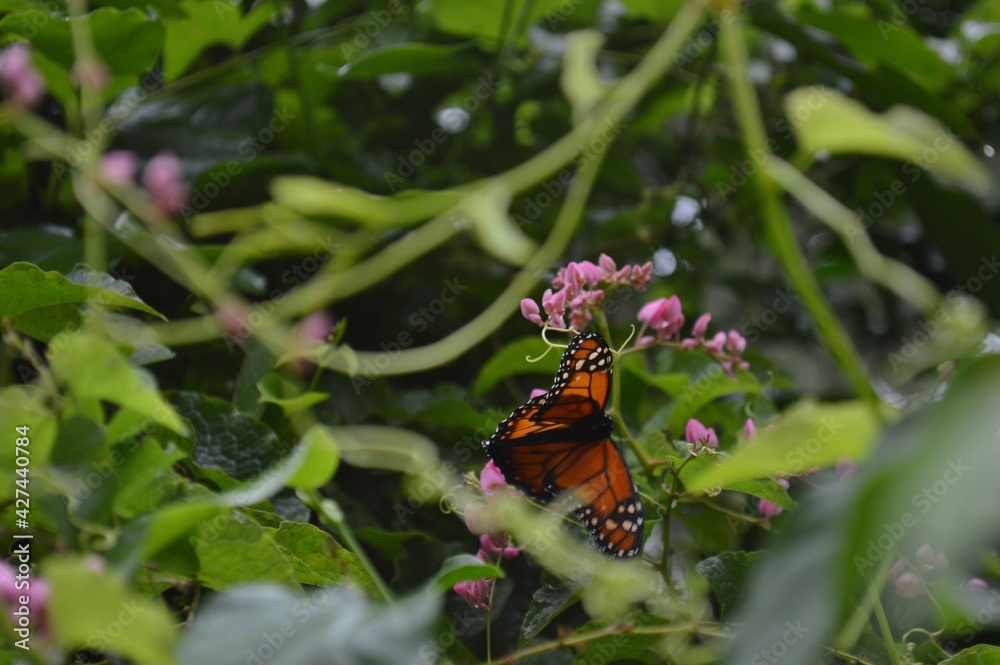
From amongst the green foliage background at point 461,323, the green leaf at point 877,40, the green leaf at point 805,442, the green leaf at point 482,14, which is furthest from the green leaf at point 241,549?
the green leaf at point 877,40

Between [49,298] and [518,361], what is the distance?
35cm

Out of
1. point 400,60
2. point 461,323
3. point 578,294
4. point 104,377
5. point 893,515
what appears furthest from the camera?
point 461,323

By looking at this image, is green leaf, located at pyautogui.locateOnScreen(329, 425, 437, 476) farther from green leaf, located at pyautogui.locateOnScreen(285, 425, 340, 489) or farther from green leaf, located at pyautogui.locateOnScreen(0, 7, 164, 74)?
green leaf, located at pyautogui.locateOnScreen(0, 7, 164, 74)

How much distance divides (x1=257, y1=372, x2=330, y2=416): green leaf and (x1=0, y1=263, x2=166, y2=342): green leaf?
0.10 meters

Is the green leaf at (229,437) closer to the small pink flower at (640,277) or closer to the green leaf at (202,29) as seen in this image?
the small pink flower at (640,277)

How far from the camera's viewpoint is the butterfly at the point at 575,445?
49cm

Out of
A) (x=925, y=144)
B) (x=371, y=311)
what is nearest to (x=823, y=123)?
(x=925, y=144)

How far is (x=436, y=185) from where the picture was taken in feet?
3.03

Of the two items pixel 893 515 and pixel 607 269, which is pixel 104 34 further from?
pixel 893 515

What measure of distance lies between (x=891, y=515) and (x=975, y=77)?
1.07m

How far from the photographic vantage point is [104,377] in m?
0.32

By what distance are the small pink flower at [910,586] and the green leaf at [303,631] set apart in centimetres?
42

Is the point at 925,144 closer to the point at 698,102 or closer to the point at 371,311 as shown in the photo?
the point at 371,311

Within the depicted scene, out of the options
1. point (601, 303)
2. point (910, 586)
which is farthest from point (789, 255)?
point (910, 586)
